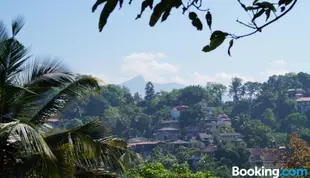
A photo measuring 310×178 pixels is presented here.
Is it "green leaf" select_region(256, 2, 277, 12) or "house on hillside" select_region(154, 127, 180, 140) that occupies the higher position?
"green leaf" select_region(256, 2, 277, 12)

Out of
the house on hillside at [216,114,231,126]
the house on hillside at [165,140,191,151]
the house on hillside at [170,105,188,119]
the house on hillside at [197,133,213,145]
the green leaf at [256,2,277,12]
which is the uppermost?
the green leaf at [256,2,277,12]

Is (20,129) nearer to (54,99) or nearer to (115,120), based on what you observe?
(54,99)

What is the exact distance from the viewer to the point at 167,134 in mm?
41688

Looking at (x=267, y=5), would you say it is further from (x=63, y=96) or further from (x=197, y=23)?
(x=63, y=96)

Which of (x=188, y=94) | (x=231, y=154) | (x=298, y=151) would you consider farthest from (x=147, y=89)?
(x=298, y=151)

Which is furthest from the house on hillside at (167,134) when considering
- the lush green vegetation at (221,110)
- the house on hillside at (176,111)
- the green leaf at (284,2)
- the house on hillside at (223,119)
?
the green leaf at (284,2)

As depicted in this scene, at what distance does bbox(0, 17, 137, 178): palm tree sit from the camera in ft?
11.7

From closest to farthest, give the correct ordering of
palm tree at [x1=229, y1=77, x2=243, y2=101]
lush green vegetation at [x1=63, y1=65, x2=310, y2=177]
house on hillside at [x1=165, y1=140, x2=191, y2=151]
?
house on hillside at [x1=165, y1=140, x2=191, y2=151] → lush green vegetation at [x1=63, y1=65, x2=310, y2=177] → palm tree at [x1=229, y1=77, x2=243, y2=101]

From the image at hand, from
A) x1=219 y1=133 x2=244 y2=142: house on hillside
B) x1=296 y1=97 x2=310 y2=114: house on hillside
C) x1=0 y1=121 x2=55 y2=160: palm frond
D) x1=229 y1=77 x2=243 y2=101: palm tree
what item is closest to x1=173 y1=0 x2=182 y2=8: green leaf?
x1=0 y1=121 x2=55 y2=160: palm frond

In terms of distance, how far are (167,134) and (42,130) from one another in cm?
3731

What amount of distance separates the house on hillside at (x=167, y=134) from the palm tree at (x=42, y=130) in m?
Result: 37.0

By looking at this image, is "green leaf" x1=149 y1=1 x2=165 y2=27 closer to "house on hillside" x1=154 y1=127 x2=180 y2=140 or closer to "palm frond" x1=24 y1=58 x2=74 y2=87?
"palm frond" x1=24 y1=58 x2=74 y2=87

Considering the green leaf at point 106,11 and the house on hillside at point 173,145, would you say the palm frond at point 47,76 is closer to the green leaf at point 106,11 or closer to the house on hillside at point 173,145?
the green leaf at point 106,11

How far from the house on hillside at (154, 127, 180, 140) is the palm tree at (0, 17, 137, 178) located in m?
37.0
